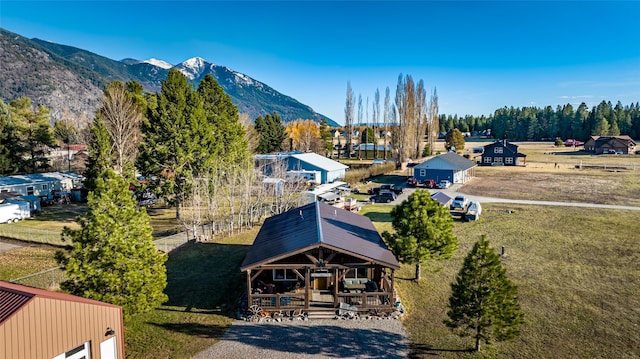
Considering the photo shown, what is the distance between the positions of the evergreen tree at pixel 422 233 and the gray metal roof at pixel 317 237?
1.08 metres

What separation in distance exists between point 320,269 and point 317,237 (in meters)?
1.30

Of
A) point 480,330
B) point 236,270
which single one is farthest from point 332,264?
point 236,270

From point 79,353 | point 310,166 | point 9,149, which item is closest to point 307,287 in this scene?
point 79,353

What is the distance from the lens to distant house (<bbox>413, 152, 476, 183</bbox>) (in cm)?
4866

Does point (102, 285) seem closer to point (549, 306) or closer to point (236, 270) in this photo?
point (236, 270)

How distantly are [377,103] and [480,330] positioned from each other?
71.7 metres

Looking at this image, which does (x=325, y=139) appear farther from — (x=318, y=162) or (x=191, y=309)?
(x=191, y=309)

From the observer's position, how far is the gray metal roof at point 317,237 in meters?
14.4

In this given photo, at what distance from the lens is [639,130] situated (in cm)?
10300

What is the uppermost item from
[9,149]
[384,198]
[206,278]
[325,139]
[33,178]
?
[325,139]

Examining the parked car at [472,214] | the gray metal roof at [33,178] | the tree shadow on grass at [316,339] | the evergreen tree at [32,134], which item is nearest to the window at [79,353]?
the tree shadow on grass at [316,339]

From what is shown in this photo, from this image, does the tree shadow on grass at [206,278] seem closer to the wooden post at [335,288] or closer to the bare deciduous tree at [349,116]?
the wooden post at [335,288]

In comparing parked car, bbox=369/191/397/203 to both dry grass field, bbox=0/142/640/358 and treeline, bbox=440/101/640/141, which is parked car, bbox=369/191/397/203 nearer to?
dry grass field, bbox=0/142/640/358

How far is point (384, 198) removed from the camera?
3919cm
